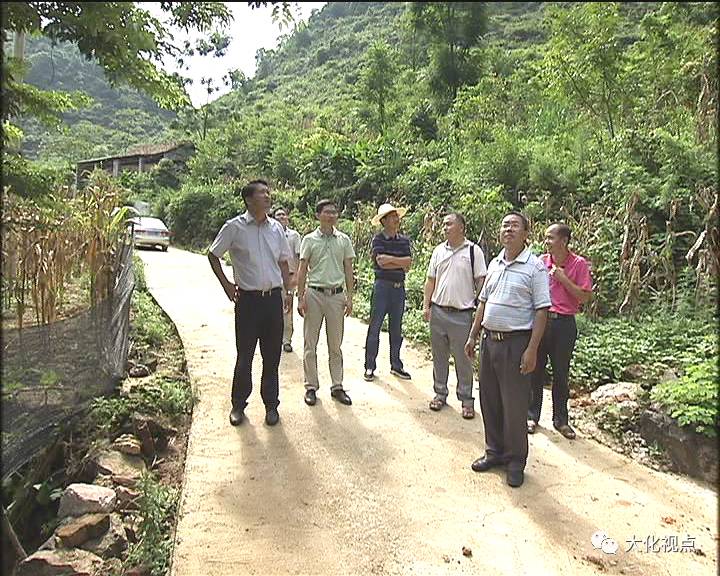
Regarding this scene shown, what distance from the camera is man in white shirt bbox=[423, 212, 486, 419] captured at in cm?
427

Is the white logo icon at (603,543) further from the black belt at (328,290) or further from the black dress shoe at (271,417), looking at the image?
the black belt at (328,290)

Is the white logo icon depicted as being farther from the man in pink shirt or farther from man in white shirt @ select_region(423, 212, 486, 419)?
man in white shirt @ select_region(423, 212, 486, 419)

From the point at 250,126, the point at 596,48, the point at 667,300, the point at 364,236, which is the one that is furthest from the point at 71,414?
the point at 250,126

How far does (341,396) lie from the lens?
4512 mm

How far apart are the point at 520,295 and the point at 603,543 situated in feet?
4.45

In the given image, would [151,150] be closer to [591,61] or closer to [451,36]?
[451,36]

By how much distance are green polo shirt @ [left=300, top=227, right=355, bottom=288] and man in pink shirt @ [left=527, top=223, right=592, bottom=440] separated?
1.54m

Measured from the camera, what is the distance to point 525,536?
278 centimetres

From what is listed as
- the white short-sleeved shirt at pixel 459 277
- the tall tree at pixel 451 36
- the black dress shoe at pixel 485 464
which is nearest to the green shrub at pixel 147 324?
the white short-sleeved shirt at pixel 459 277

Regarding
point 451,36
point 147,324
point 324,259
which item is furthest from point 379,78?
point 324,259

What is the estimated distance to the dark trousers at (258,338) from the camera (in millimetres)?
3885

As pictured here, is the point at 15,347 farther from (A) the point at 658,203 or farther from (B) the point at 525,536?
(A) the point at 658,203

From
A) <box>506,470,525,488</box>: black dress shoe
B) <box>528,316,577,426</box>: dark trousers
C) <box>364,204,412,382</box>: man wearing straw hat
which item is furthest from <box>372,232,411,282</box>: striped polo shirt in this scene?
<box>506,470,525,488</box>: black dress shoe

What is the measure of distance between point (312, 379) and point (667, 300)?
153 inches
